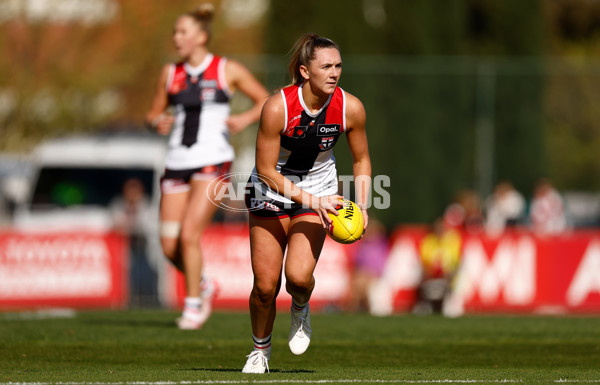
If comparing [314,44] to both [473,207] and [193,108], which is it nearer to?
[193,108]

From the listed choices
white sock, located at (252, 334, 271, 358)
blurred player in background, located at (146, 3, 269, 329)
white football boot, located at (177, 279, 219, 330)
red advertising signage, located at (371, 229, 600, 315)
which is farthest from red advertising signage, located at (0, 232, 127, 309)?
white sock, located at (252, 334, 271, 358)

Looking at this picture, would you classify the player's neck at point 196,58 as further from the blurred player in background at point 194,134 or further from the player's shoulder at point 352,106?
the player's shoulder at point 352,106

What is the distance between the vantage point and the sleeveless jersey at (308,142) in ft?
22.7

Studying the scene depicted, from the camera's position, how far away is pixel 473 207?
1855 cm

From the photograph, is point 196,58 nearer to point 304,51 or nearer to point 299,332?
point 304,51

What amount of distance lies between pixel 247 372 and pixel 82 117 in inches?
683

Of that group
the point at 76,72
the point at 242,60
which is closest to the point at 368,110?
the point at 242,60

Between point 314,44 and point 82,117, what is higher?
point 314,44

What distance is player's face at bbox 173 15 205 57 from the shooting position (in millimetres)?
9500

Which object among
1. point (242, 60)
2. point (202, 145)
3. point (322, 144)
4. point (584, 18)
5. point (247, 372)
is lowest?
point (584, 18)

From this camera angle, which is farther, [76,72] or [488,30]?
[488,30]

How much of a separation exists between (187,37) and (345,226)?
3.37 metres

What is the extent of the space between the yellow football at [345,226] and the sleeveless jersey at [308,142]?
0.36m

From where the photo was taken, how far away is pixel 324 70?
685 centimetres
